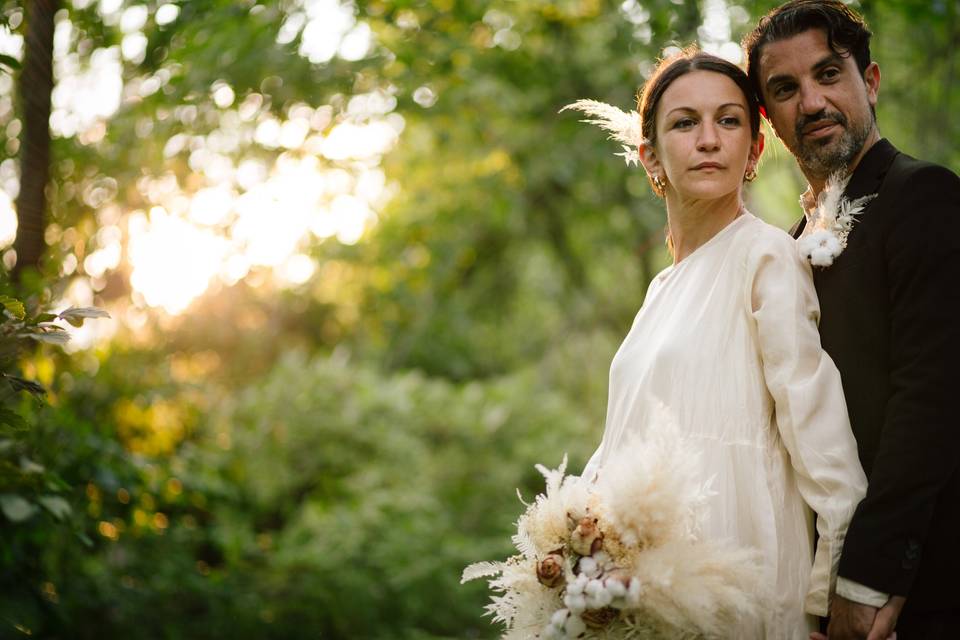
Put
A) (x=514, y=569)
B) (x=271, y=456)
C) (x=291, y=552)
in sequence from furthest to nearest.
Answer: (x=271, y=456), (x=291, y=552), (x=514, y=569)

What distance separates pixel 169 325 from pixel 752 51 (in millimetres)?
8559

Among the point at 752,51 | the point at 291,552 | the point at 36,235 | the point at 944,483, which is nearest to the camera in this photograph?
the point at 944,483

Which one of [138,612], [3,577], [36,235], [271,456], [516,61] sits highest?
[516,61]

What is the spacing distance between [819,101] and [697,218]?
16.4 inches

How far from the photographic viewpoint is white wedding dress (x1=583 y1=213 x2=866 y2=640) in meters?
1.77

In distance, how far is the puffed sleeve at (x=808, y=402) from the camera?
1753 millimetres

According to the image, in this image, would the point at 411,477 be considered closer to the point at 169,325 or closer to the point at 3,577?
the point at 3,577

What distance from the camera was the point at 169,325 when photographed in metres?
9.47

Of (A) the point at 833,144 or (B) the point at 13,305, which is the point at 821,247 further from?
(B) the point at 13,305

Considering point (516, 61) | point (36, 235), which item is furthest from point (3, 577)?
point (516, 61)

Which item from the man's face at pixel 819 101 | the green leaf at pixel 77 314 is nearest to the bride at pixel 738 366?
the man's face at pixel 819 101

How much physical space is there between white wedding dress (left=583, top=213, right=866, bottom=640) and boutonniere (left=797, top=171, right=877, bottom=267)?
0.04 meters

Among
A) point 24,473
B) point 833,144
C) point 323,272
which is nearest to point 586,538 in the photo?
point 833,144

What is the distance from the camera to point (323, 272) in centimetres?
938
